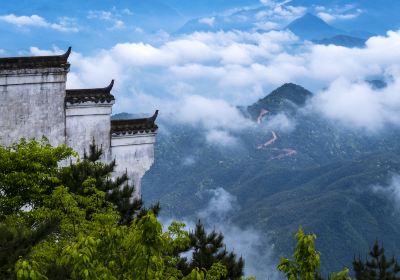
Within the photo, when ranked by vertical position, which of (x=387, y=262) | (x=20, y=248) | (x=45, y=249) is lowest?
(x=387, y=262)

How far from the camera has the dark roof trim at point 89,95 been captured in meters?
29.4

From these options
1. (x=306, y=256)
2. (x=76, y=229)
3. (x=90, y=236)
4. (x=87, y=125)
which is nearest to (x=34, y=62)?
(x=87, y=125)

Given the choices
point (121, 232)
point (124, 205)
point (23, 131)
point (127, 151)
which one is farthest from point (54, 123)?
point (121, 232)

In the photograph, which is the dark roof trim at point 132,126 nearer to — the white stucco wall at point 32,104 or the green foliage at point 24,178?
the white stucco wall at point 32,104

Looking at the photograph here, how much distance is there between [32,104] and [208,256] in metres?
10.1

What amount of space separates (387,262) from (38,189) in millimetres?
18217

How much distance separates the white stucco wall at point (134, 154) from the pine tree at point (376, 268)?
11.1 metres

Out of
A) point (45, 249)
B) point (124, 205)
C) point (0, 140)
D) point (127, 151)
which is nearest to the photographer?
point (45, 249)

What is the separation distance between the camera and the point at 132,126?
30672mm

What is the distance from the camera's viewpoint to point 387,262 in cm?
3269

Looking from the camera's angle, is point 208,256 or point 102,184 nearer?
point 102,184

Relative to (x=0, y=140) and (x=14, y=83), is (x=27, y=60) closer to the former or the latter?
(x=14, y=83)

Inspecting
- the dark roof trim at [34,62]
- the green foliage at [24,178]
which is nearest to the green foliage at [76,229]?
the green foliage at [24,178]

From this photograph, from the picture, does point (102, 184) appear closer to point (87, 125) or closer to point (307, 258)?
point (87, 125)
